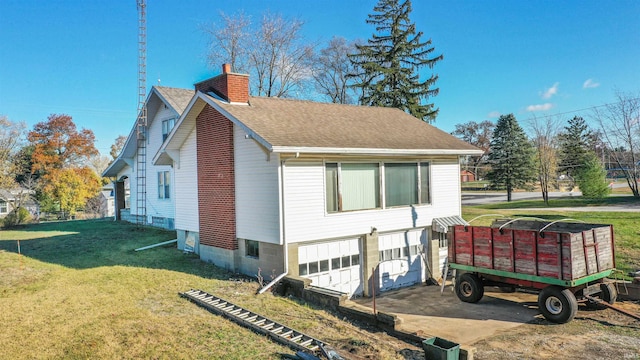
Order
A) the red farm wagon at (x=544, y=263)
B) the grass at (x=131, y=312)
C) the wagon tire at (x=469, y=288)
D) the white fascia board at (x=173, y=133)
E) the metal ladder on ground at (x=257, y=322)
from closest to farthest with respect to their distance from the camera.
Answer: the grass at (x=131, y=312), the metal ladder on ground at (x=257, y=322), the red farm wagon at (x=544, y=263), the wagon tire at (x=469, y=288), the white fascia board at (x=173, y=133)

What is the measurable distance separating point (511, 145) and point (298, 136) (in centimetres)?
4270

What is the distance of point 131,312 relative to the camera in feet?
33.8

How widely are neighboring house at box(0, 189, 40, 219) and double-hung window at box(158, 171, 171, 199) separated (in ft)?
85.5

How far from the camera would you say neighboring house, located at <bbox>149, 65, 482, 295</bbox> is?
44.4ft

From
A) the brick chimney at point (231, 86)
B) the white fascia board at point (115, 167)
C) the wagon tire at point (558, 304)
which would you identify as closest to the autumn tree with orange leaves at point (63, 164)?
the white fascia board at point (115, 167)

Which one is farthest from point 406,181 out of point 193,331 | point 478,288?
point 193,331

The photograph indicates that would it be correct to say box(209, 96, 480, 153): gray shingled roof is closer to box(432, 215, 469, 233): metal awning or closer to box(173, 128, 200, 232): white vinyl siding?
box(432, 215, 469, 233): metal awning

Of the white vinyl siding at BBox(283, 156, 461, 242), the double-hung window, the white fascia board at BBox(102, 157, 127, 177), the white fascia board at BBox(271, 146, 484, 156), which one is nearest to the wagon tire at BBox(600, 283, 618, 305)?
the white vinyl siding at BBox(283, 156, 461, 242)

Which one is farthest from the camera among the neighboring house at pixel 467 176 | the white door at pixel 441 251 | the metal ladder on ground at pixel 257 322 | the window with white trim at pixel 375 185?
the neighboring house at pixel 467 176

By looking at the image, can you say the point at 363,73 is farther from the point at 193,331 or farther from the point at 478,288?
the point at 193,331

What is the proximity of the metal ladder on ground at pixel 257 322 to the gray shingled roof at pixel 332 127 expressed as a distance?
456 centimetres

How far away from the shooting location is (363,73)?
123ft

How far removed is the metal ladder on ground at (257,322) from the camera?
8.45 meters

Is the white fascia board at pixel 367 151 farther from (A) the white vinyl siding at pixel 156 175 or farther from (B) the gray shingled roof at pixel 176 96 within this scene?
(A) the white vinyl siding at pixel 156 175
